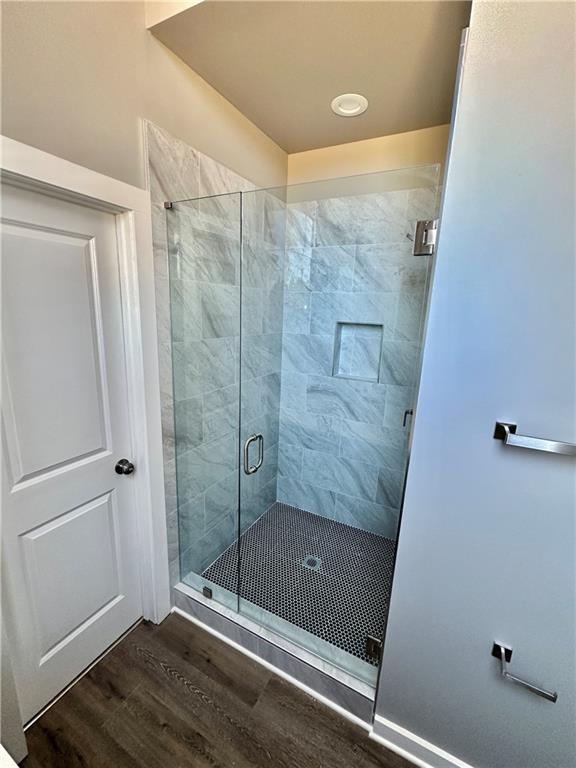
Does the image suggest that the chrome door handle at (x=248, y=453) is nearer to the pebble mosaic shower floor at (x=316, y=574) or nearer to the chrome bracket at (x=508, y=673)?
the pebble mosaic shower floor at (x=316, y=574)

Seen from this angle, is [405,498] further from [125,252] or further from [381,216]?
[381,216]

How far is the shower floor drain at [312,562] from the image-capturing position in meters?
2.08

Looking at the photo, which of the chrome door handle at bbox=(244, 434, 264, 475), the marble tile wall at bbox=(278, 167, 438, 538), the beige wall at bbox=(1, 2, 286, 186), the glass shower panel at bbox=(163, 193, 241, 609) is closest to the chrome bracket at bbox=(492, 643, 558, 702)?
the marble tile wall at bbox=(278, 167, 438, 538)

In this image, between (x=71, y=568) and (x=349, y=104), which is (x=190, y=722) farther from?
(x=349, y=104)

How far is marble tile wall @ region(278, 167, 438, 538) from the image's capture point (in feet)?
6.59

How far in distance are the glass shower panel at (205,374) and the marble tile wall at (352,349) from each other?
0.55 m

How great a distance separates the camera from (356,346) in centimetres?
227

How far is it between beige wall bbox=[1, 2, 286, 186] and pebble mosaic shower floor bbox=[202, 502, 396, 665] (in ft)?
7.16

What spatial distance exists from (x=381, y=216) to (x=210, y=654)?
2.61 m

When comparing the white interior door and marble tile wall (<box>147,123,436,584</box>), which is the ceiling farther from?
the white interior door

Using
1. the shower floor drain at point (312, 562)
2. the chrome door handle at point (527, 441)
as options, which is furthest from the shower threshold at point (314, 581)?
the chrome door handle at point (527, 441)

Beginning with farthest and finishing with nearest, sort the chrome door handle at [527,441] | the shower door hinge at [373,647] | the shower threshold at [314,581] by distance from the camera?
1. the shower threshold at [314,581]
2. the shower door hinge at [373,647]
3. the chrome door handle at [527,441]

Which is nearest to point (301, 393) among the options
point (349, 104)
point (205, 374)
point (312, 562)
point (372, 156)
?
point (205, 374)

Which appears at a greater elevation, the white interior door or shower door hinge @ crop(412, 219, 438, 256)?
shower door hinge @ crop(412, 219, 438, 256)
